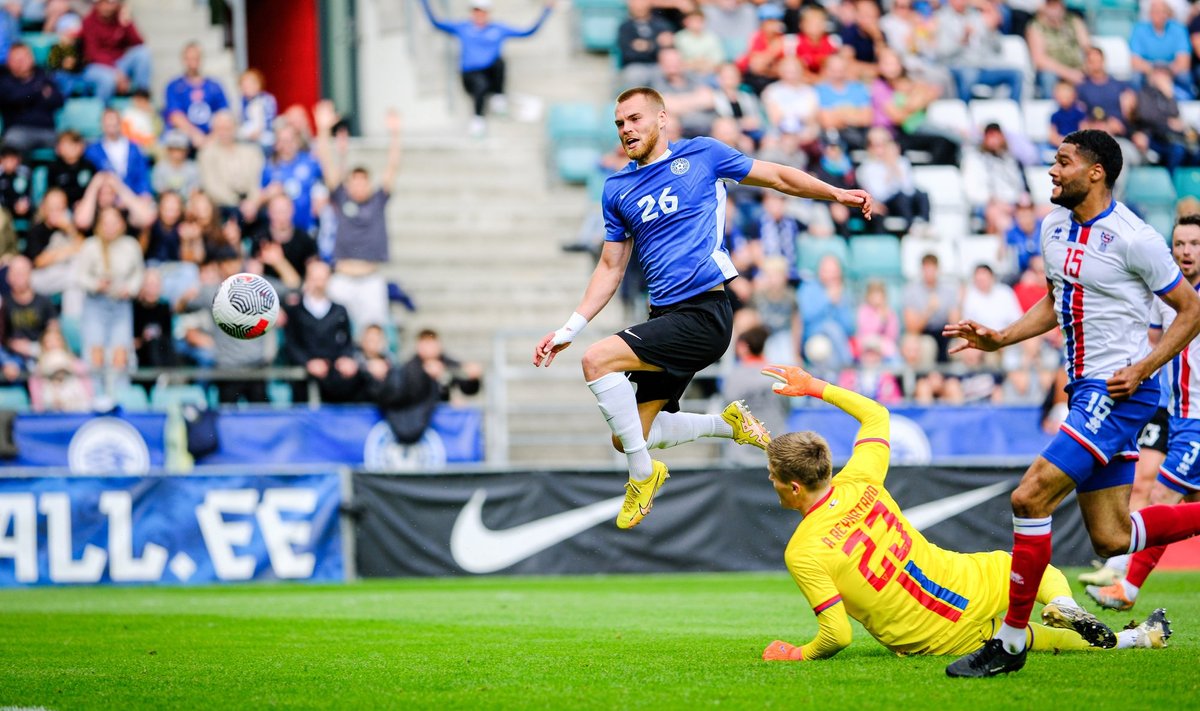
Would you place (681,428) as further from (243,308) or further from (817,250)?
(817,250)

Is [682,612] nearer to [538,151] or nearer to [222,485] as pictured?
[222,485]

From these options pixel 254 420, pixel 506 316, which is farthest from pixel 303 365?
pixel 506 316

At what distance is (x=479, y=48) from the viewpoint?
21281mm

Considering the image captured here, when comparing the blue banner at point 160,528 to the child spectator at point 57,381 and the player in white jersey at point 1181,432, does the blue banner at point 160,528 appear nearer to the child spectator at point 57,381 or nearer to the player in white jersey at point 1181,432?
the child spectator at point 57,381

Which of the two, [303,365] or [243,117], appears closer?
[303,365]

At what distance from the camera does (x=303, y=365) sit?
1645 centimetres

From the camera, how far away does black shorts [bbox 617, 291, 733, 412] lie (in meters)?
8.23

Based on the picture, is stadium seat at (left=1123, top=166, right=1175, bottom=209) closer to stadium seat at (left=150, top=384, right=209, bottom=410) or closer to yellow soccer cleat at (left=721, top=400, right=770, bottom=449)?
stadium seat at (left=150, top=384, right=209, bottom=410)

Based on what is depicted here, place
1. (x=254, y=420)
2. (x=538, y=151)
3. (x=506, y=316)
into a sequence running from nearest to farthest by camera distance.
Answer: (x=254, y=420), (x=506, y=316), (x=538, y=151)

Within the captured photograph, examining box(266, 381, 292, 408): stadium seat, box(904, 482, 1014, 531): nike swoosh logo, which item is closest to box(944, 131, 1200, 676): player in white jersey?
box(904, 482, 1014, 531): nike swoosh logo

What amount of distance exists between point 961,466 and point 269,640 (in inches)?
332

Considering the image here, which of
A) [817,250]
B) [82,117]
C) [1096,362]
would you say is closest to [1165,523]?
[1096,362]

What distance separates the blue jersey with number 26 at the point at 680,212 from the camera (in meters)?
8.41

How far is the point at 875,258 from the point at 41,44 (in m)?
11.4
